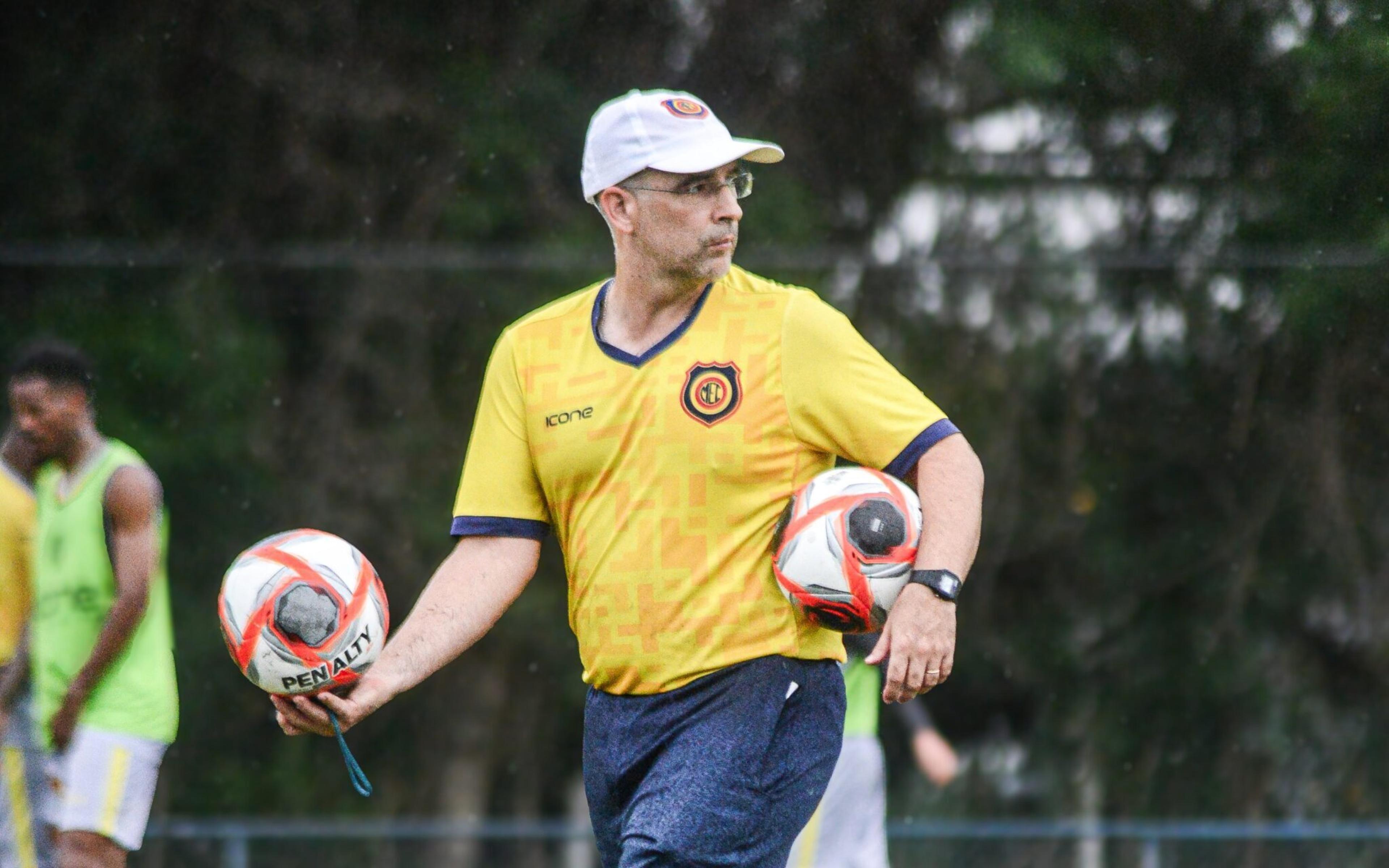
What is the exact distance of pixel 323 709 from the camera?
2.98 m

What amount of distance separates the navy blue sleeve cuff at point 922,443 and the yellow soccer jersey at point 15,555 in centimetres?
320

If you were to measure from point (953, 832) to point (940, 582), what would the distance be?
4.97 m

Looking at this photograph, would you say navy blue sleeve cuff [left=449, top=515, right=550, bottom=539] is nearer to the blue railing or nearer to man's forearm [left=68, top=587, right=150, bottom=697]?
man's forearm [left=68, top=587, right=150, bottom=697]

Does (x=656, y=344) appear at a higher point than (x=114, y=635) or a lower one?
higher

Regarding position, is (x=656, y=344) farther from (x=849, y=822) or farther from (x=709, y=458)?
(x=849, y=822)

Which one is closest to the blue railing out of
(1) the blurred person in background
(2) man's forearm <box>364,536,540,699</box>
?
Answer: (1) the blurred person in background

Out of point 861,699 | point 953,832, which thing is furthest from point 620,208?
point 953,832

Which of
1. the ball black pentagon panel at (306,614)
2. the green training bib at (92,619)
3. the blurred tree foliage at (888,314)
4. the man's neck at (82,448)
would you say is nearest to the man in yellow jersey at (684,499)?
the ball black pentagon panel at (306,614)

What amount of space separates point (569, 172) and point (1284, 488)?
3894 millimetres

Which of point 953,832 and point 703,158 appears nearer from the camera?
point 703,158

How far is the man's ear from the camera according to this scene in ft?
11.1

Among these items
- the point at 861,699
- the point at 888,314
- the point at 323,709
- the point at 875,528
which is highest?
the point at 888,314

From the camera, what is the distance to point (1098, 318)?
8594 millimetres

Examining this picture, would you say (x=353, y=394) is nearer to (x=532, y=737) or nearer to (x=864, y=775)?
(x=532, y=737)
